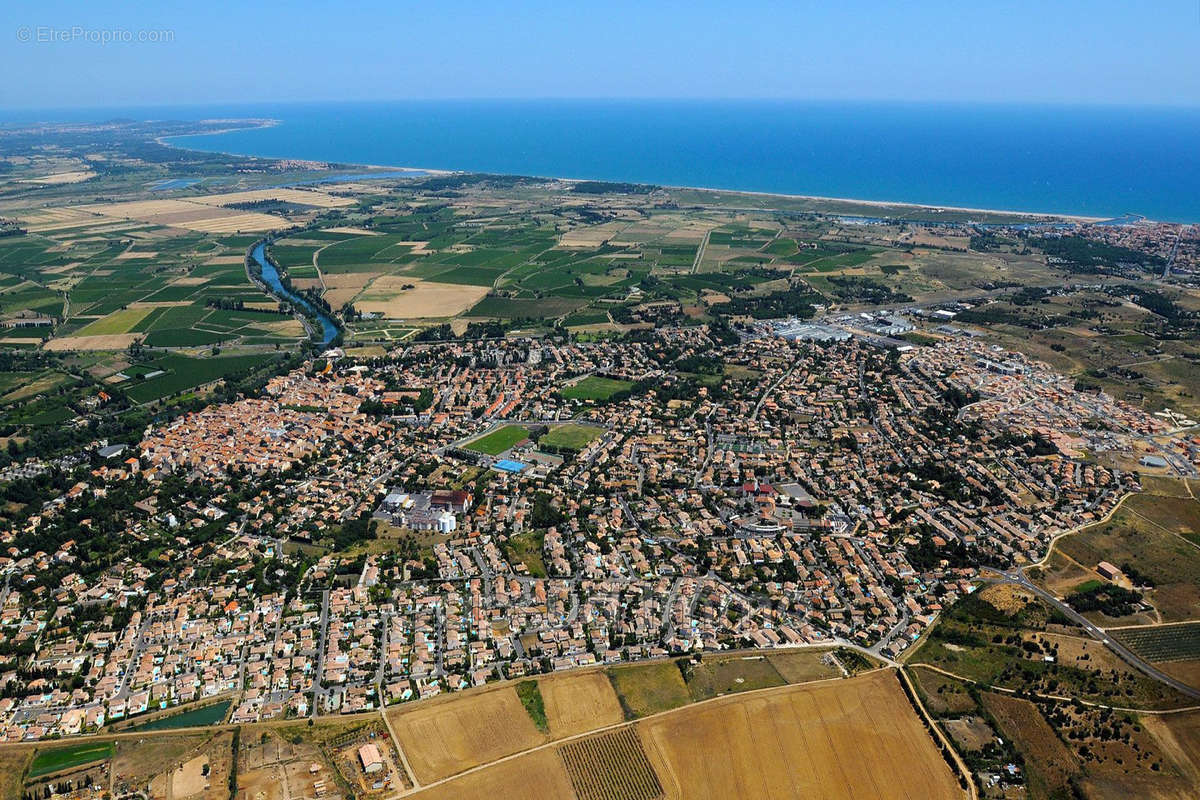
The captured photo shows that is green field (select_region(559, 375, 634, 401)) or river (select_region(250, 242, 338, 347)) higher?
river (select_region(250, 242, 338, 347))

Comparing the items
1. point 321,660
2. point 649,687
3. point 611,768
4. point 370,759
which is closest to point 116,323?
point 321,660

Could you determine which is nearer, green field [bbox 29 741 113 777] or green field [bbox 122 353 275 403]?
green field [bbox 29 741 113 777]

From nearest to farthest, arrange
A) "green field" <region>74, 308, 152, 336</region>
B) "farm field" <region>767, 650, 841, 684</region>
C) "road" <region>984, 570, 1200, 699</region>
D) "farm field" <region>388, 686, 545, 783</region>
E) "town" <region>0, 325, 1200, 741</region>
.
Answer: "farm field" <region>388, 686, 545, 783</region> → "road" <region>984, 570, 1200, 699</region> → "farm field" <region>767, 650, 841, 684</region> → "town" <region>0, 325, 1200, 741</region> → "green field" <region>74, 308, 152, 336</region>

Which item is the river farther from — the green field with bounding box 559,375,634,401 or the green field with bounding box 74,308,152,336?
the green field with bounding box 559,375,634,401

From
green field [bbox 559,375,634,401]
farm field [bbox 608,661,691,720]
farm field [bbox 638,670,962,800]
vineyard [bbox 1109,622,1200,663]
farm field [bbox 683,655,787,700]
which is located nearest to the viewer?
farm field [bbox 638,670,962,800]

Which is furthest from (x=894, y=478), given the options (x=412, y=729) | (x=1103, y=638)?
(x=412, y=729)

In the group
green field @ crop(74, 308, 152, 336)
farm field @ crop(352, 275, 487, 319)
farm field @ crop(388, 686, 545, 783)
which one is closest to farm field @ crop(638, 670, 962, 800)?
farm field @ crop(388, 686, 545, 783)

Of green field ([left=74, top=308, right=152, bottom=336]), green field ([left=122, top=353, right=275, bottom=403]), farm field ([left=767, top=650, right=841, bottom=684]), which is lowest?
farm field ([left=767, top=650, right=841, bottom=684])

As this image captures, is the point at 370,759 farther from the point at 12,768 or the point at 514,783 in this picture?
the point at 12,768
